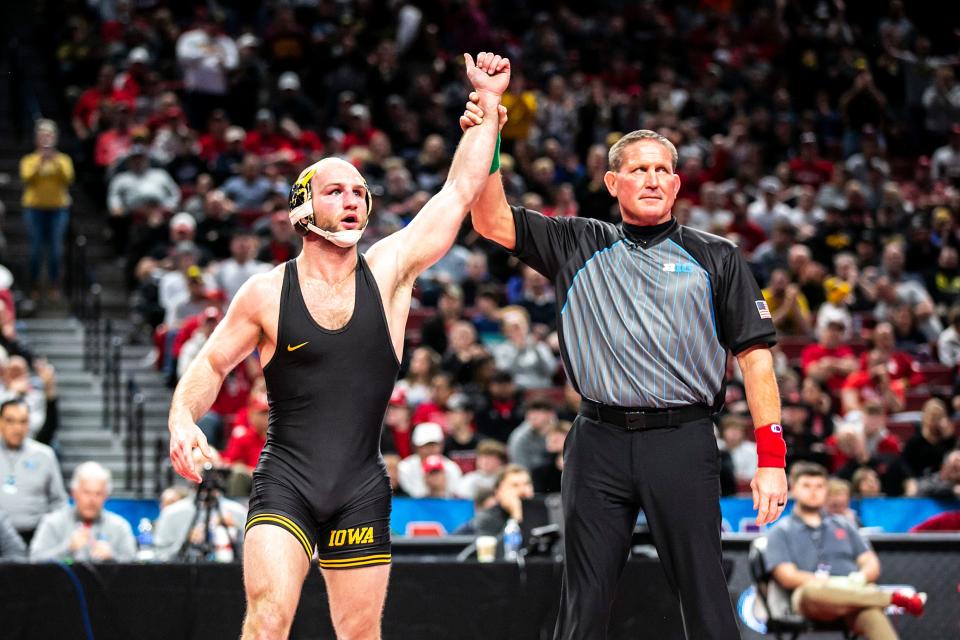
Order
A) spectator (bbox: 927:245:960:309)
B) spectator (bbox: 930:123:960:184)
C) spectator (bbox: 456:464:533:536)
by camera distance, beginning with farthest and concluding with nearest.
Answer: spectator (bbox: 930:123:960:184), spectator (bbox: 927:245:960:309), spectator (bbox: 456:464:533:536)

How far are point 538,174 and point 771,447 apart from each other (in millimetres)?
11091

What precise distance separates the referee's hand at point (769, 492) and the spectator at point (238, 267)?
863 centimetres

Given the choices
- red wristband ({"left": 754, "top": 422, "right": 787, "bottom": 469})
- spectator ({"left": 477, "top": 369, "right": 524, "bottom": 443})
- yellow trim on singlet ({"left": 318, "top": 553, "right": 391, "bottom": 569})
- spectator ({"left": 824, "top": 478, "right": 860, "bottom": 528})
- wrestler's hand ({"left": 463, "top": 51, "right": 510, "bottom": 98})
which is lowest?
spectator ({"left": 824, "top": 478, "right": 860, "bottom": 528})

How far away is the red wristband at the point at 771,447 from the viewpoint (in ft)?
16.8

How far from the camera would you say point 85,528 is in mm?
9391

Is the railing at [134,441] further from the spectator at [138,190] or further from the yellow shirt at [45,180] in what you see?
the yellow shirt at [45,180]

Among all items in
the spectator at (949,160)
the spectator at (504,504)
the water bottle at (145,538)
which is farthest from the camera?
the spectator at (949,160)

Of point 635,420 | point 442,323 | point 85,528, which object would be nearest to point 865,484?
point 442,323

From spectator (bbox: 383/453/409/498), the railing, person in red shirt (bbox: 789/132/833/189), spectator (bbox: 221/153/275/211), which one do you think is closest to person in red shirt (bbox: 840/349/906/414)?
spectator (bbox: 383/453/409/498)

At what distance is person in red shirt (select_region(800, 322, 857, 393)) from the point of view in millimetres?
13273

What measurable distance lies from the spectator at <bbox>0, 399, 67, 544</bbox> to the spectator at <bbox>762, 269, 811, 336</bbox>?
7.11 metres

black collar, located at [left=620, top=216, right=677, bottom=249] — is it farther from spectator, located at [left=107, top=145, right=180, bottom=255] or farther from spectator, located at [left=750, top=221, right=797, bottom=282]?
spectator, located at [left=750, top=221, right=797, bottom=282]

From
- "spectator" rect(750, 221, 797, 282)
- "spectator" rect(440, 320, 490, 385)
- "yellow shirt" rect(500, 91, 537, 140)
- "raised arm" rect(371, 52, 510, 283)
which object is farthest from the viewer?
"yellow shirt" rect(500, 91, 537, 140)

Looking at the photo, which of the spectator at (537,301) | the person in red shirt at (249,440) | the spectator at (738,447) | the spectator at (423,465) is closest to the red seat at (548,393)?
the spectator at (537,301)
